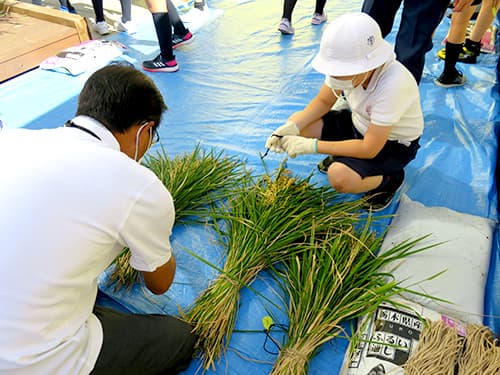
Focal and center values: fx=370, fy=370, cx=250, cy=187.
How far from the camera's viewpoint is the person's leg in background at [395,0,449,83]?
2.05 meters

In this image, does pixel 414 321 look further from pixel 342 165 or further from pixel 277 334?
pixel 342 165

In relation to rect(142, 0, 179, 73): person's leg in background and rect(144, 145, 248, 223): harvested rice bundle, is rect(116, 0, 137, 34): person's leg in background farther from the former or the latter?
rect(144, 145, 248, 223): harvested rice bundle

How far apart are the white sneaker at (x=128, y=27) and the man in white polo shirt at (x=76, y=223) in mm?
3038

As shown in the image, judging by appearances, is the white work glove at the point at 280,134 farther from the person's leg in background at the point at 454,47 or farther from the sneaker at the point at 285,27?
the sneaker at the point at 285,27

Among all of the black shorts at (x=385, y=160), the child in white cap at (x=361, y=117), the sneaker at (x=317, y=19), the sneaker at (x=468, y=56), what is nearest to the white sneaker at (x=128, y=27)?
the sneaker at (x=317, y=19)

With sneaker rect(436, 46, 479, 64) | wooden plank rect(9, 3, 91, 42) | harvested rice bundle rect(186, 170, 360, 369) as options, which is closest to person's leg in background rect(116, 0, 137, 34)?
wooden plank rect(9, 3, 91, 42)

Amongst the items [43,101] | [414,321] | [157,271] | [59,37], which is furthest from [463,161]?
[59,37]

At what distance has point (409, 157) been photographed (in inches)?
69.5

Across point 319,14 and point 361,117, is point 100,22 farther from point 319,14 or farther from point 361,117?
point 361,117

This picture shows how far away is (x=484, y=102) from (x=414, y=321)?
1.88 meters

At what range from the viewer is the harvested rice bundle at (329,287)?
1.27m

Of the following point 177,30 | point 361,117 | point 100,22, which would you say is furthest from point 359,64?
point 100,22

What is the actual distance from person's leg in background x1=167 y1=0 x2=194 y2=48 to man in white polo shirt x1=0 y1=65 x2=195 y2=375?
2645mm

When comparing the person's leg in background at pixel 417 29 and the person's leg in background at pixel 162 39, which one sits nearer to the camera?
the person's leg in background at pixel 417 29
